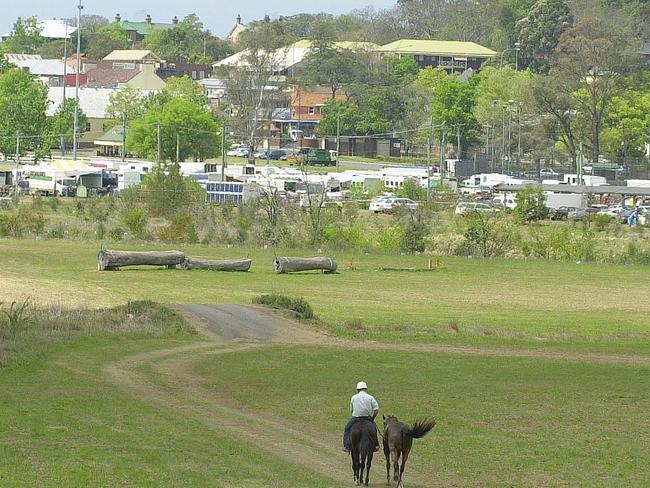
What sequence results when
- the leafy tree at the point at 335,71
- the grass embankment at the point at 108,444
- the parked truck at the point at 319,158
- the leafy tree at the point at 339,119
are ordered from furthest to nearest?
the leafy tree at the point at 335,71 → the leafy tree at the point at 339,119 → the parked truck at the point at 319,158 → the grass embankment at the point at 108,444

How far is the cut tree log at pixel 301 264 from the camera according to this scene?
206 feet

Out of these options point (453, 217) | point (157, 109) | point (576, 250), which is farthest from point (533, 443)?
point (157, 109)

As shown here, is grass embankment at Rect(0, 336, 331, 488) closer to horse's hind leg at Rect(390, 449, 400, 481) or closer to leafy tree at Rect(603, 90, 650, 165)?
horse's hind leg at Rect(390, 449, 400, 481)

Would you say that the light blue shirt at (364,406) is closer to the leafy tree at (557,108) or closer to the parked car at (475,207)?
the parked car at (475,207)

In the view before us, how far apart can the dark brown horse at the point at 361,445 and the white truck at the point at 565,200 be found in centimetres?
9688

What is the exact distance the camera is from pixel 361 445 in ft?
66.4

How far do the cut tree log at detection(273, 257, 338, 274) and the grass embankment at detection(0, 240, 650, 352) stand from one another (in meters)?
0.57

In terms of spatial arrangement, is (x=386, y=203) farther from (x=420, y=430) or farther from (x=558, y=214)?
(x=420, y=430)

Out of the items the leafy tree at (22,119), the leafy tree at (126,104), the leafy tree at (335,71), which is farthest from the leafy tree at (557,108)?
the leafy tree at (22,119)

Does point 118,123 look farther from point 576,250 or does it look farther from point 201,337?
point 201,337

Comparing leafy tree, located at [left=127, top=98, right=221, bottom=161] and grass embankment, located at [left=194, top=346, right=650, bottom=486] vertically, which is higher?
leafy tree, located at [left=127, top=98, right=221, bottom=161]

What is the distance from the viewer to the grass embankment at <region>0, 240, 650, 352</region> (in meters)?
44.1

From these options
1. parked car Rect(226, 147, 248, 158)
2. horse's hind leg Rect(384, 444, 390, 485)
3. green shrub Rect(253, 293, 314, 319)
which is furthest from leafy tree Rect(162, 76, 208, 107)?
horse's hind leg Rect(384, 444, 390, 485)

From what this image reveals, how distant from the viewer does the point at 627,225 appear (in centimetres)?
10544
